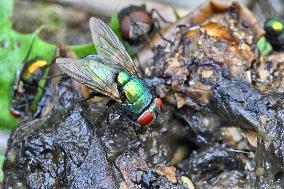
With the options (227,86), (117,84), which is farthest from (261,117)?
(117,84)

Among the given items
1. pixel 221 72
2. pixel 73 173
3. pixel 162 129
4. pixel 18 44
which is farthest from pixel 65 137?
pixel 18 44

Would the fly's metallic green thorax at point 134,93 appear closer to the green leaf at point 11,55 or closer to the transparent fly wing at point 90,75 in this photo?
the transparent fly wing at point 90,75

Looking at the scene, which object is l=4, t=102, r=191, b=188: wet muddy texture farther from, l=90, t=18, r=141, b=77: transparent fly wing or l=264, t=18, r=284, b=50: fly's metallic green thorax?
l=264, t=18, r=284, b=50: fly's metallic green thorax

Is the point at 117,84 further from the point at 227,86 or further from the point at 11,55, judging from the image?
the point at 11,55

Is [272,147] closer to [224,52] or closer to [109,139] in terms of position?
[224,52]

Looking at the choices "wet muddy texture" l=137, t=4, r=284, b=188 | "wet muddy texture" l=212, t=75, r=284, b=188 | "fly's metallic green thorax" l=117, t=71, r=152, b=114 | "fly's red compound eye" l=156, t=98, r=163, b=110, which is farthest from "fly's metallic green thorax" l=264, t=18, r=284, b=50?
"fly's metallic green thorax" l=117, t=71, r=152, b=114

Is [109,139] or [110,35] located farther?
[110,35]
